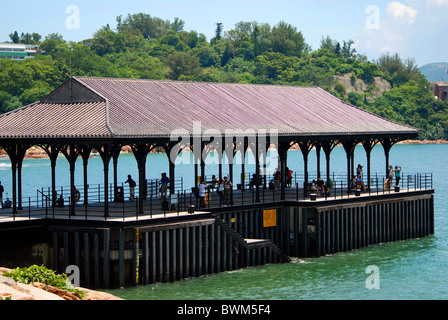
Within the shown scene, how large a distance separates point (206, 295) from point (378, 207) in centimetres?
1665

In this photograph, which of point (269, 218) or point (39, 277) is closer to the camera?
point (39, 277)

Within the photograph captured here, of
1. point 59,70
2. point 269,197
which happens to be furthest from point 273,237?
point 59,70

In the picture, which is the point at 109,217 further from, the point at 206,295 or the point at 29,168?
the point at 29,168

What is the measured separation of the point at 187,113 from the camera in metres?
43.2

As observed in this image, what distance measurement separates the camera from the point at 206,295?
35.4m

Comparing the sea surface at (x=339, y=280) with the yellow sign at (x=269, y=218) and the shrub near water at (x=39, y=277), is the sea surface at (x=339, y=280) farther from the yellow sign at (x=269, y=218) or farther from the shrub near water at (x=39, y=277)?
the shrub near water at (x=39, y=277)

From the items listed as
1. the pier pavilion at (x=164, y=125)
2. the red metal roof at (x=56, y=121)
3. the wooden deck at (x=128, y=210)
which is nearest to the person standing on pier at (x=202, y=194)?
the wooden deck at (x=128, y=210)

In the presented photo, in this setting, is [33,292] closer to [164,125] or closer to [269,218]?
[164,125]

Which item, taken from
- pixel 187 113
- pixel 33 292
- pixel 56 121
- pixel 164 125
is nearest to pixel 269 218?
pixel 187 113

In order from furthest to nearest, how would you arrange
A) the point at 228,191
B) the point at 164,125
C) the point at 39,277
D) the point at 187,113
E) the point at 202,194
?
the point at 187,113 → the point at 228,191 → the point at 202,194 → the point at 164,125 → the point at 39,277

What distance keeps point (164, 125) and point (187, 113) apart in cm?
328

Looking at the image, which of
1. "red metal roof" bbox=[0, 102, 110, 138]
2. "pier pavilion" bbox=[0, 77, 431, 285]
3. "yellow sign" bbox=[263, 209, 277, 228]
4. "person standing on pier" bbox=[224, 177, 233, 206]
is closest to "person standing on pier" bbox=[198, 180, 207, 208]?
"pier pavilion" bbox=[0, 77, 431, 285]

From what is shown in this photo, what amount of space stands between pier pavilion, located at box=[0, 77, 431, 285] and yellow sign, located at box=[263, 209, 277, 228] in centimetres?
44

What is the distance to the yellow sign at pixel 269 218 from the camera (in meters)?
43.3
